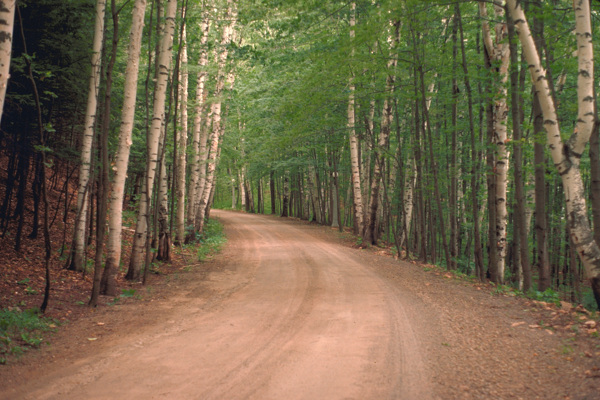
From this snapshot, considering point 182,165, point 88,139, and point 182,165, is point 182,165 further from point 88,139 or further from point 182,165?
point 88,139

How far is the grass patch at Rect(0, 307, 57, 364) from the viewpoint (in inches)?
189

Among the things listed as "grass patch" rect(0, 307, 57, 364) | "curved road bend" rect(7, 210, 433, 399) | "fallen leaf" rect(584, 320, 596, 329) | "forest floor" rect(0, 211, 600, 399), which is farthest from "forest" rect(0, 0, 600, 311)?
"curved road bend" rect(7, 210, 433, 399)

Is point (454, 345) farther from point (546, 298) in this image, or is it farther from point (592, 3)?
point (592, 3)

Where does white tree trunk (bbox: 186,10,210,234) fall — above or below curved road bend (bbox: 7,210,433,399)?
above

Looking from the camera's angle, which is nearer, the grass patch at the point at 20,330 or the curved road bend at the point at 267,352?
the curved road bend at the point at 267,352

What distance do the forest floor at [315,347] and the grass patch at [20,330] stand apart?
0.67 ft

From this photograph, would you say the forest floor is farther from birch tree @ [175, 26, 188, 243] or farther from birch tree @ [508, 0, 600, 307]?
birch tree @ [175, 26, 188, 243]

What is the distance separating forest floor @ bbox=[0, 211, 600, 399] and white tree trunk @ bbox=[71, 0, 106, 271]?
226cm

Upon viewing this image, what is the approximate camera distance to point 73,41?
995 centimetres

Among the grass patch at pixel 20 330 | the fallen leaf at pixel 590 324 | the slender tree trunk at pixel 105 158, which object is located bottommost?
the grass patch at pixel 20 330

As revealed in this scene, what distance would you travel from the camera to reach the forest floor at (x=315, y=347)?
13.5 feet

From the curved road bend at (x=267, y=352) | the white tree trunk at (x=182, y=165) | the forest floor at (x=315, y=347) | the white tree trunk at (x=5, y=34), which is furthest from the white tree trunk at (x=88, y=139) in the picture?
the white tree trunk at (x=182, y=165)

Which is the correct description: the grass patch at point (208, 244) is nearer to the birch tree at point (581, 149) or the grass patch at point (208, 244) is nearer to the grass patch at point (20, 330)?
the grass patch at point (20, 330)

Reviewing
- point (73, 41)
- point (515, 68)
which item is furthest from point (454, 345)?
point (73, 41)
